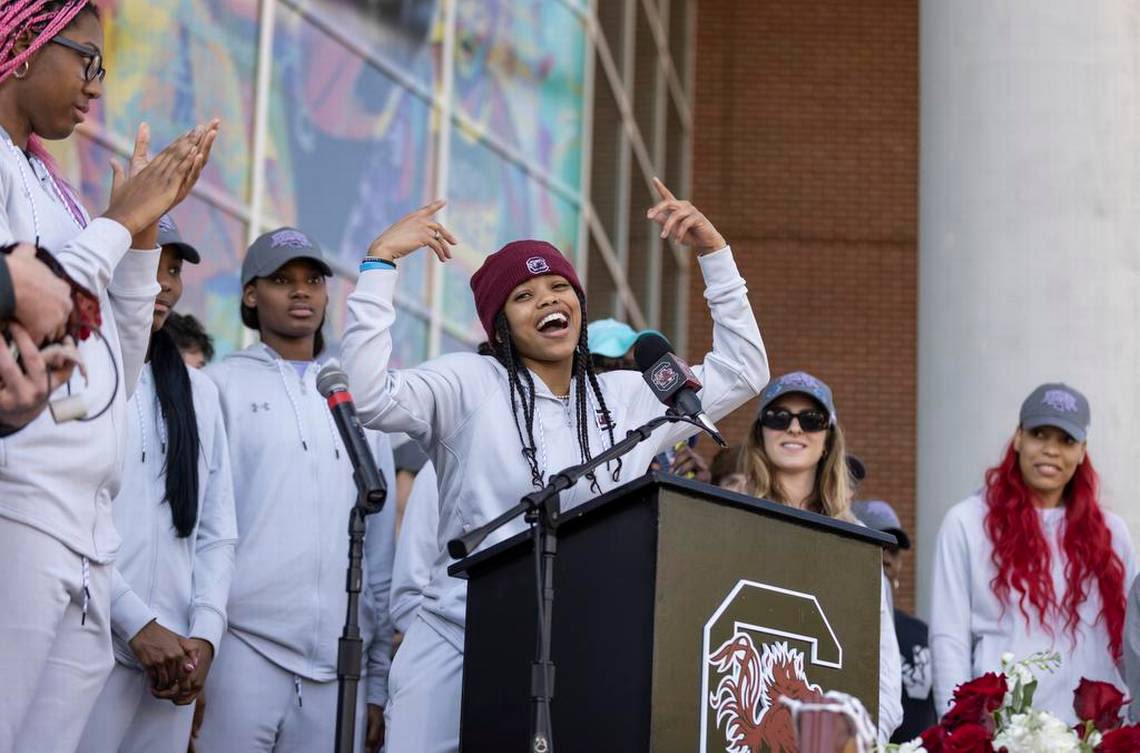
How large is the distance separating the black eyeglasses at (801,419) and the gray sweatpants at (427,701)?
2292 mm

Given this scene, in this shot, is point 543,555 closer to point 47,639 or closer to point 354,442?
point 354,442

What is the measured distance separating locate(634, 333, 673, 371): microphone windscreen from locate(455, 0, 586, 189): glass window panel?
835 centimetres

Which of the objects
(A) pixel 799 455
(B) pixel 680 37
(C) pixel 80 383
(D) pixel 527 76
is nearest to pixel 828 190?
(B) pixel 680 37

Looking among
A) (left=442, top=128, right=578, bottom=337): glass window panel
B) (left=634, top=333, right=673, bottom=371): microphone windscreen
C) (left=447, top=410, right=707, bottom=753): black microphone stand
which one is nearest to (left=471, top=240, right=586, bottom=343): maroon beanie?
(left=634, top=333, right=673, bottom=371): microphone windscreen

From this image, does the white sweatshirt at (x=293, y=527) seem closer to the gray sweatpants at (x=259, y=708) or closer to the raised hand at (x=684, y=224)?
the gray sweatpants at (x=259, y=708)

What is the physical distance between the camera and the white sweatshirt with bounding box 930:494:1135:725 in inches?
263

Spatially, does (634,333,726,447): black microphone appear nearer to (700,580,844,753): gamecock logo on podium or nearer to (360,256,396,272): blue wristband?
(700,580,844,753): gamecock logo on podium

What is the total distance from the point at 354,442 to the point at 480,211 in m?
9.06

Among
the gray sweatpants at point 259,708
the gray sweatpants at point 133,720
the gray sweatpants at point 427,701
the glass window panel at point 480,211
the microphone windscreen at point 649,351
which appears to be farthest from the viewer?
the glass window panel at point 480,211

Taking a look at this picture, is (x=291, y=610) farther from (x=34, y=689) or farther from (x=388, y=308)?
(x=34, y=689)

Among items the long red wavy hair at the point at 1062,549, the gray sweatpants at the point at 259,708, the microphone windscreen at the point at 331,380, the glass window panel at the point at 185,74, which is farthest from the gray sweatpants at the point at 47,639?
the glass window panel at the point at 185,74

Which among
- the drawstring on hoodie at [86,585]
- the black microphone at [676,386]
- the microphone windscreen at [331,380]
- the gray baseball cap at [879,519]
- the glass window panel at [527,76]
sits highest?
the glass window panel at [527,76]

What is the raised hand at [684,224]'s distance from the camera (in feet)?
17.0

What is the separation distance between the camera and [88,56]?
4.22 metres
